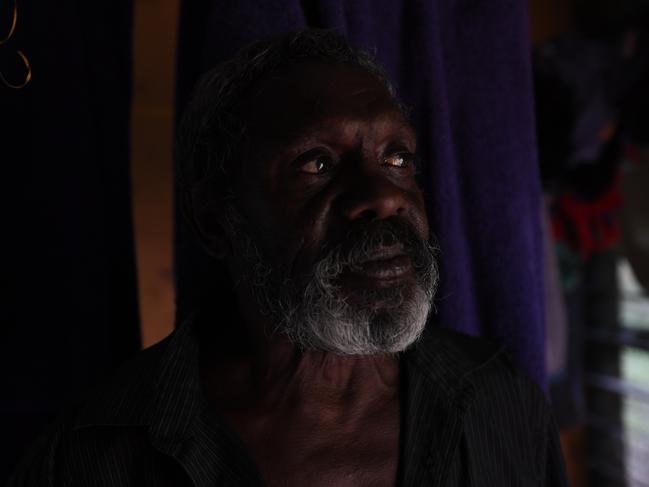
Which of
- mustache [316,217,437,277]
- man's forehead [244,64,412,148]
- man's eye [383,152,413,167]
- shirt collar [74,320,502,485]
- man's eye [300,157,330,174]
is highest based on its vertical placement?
man's forehead [244,64,412,148]

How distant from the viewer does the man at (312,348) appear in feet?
2.47

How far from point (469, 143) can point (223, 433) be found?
593 mm

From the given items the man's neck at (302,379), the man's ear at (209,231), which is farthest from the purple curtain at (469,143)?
the man's neck at (302,379)

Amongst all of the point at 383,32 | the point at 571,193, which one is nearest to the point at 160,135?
the point at 383,32

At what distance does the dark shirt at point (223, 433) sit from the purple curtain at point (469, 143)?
14 cm

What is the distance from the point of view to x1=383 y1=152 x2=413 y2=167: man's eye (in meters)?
0.85

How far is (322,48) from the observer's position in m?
0.86

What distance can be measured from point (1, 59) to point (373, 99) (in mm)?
545

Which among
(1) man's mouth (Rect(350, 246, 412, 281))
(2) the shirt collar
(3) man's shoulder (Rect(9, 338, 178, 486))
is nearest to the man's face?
(1) man's mouth (Rect(350, 246, 412, 281))

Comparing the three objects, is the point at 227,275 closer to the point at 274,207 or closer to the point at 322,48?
the point at 274,207

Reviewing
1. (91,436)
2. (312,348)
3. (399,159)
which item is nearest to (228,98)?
(399,159)

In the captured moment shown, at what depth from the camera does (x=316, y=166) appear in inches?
31.9

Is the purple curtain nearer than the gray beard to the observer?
No

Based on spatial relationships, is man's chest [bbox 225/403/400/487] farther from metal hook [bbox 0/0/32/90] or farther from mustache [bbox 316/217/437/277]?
metal hook [bbox 0/0/32/90]
